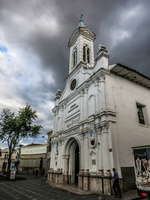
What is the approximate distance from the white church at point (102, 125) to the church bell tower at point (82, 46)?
13.1 inches

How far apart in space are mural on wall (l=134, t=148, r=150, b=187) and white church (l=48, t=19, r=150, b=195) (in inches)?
46.1

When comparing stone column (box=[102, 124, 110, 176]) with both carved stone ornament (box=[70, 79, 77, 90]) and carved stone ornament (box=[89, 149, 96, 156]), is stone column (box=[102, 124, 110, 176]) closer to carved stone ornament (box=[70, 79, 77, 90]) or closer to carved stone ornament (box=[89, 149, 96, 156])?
carved stone ornament (box=[89, 149, 96, 156])

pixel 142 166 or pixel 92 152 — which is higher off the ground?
pixel 92 152

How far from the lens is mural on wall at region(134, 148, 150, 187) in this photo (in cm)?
636

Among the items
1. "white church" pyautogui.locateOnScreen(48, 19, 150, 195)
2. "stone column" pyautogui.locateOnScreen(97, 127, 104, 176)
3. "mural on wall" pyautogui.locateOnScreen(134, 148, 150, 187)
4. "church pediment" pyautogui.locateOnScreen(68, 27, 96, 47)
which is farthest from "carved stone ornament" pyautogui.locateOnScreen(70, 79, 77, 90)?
"mural on wall" pyautogui.locateOnScreen(134, 148, 150, 187)

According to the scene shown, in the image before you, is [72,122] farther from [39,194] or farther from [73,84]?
[39,194]

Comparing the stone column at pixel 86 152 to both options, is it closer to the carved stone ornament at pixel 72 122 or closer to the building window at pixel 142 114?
the carved stone ornament at pixel 72 122

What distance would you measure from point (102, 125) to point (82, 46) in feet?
39.4

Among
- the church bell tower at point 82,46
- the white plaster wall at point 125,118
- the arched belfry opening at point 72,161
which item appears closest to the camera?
the white plaster wall at point 125,118

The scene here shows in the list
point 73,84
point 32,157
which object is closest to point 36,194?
point 73,84

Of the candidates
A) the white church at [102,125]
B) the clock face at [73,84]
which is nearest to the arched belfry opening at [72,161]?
the white church at [102,125]

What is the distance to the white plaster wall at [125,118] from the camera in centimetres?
963

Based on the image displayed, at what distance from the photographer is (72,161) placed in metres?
14.5

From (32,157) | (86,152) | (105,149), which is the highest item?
(105,149)
